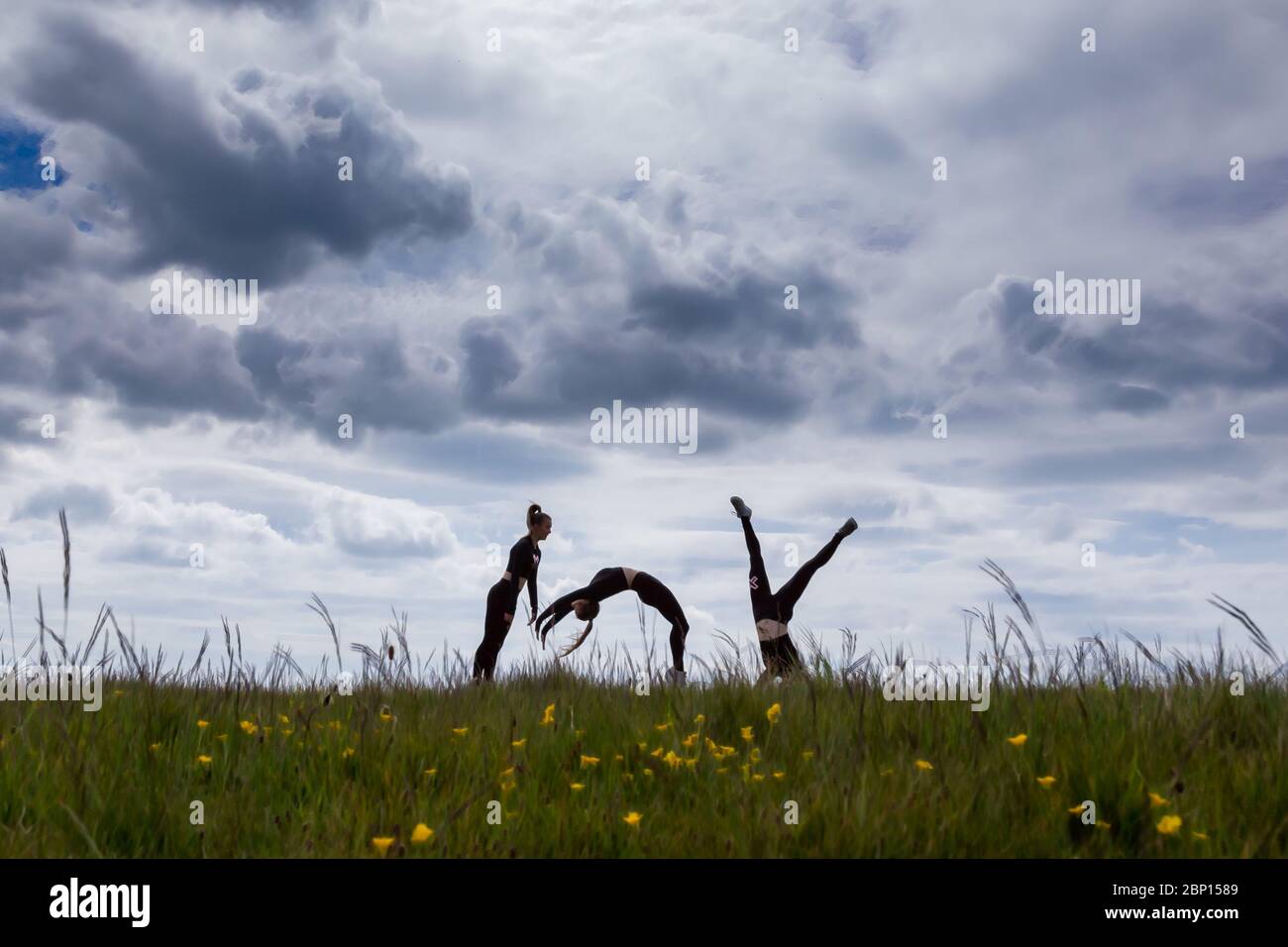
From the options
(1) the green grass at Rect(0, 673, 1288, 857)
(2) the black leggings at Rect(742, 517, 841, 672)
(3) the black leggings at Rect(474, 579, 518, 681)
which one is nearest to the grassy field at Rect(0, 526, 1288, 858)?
(1) the green grass at Rect(0, 673, 1288, 857)

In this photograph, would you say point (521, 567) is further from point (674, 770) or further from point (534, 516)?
point (674, 770)

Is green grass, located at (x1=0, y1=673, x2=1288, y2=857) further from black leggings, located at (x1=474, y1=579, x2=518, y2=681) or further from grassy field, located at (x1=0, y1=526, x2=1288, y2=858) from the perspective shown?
black leggings, located at (x1=474, y1=579, x2=518, y2=681)

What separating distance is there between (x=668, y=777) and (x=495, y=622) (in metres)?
6.37

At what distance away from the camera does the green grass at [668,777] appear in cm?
418

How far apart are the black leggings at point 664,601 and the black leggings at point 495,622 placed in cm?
160

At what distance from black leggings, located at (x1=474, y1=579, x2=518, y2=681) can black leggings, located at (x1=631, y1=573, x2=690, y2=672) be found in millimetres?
1597

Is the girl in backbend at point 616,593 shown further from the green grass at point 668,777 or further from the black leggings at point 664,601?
the green grass at point 668,777

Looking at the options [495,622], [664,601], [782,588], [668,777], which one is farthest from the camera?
[495,622]

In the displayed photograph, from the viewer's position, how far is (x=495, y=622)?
441 inches

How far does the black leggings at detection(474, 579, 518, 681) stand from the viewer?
1116cm

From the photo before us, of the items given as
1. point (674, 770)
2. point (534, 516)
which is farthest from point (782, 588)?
point (674, 770)

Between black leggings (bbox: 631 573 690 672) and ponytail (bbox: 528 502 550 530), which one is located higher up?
ponytail (bbox: 528 502 550 530)
